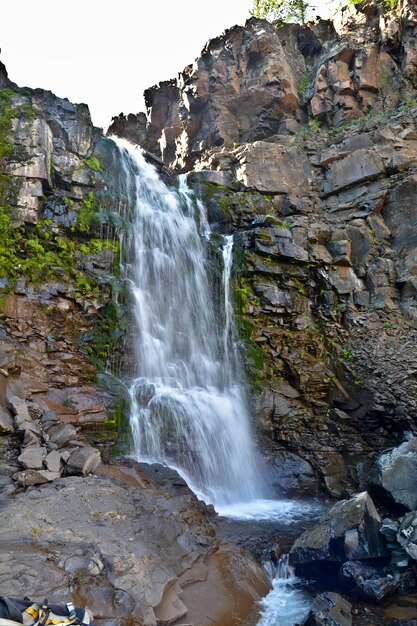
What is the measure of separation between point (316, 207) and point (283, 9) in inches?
640

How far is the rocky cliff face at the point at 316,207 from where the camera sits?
1221 cm

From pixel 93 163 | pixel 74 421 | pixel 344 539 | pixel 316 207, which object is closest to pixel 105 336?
pixel 74 421

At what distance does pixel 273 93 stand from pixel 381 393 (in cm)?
1627

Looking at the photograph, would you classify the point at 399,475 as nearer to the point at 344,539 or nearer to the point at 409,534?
the point at 409,534

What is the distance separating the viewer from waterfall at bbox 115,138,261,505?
10.1m

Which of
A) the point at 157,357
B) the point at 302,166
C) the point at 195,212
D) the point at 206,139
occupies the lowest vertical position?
the point at 157,357

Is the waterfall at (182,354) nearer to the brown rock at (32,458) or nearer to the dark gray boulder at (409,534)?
the brown rock at (32,458)

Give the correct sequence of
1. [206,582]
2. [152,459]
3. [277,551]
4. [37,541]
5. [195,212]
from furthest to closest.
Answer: [195,212] < [152,459] < [277,551] < [206,582] < [37,541]

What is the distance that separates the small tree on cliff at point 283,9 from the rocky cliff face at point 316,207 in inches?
125

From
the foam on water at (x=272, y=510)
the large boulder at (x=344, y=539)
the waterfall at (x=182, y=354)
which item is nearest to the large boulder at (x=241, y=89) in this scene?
the waterfall at (x=182, y=354)

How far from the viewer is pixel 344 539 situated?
22.4ft

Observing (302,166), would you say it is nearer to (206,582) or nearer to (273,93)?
(273,93)

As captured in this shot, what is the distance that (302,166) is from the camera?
18703 mm

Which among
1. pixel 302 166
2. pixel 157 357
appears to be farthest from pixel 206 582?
pixel 302 166
